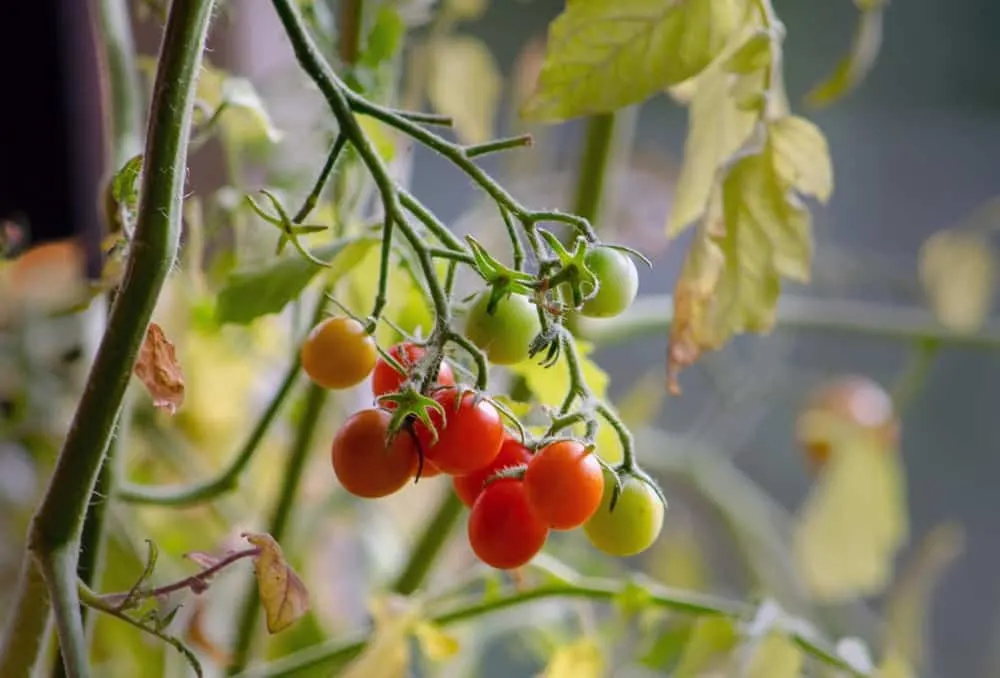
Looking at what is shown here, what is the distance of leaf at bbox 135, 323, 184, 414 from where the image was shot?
0.68 ft

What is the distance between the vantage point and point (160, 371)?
209 millimetres

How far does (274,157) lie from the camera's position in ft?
1.46

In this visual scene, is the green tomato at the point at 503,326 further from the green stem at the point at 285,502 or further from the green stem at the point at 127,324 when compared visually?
the green stem at the point at 285,502

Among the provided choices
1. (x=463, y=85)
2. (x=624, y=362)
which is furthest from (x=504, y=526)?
(x=624, y=362)

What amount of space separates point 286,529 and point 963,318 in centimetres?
39

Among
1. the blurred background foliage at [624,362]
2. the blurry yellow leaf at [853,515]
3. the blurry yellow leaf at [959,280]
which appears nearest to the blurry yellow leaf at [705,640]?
the blurred background foliage at [624,362]

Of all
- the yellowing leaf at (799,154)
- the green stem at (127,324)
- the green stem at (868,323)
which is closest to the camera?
the green stem at (127,324)

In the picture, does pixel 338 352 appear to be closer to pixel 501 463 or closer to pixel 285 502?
pixel 501 463

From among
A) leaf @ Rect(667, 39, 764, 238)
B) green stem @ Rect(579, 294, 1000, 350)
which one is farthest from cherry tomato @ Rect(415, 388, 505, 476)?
green stem @ Rect(579, 294, 1000, 350)

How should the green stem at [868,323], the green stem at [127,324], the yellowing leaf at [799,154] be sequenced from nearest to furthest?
the green stem at [127,324]
the yellowing leaf at [799,154]
the green stem at [868,323]

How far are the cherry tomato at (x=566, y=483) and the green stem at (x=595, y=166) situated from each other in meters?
0.18

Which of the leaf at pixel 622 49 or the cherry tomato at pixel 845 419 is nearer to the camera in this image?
the leaf at pixel 622 49

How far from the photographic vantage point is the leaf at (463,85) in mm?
509

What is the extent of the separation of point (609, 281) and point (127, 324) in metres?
0.09
